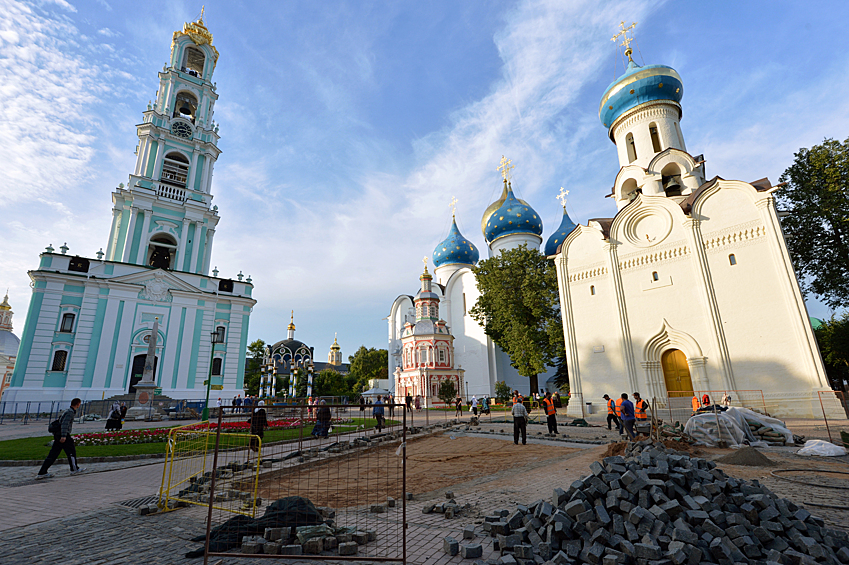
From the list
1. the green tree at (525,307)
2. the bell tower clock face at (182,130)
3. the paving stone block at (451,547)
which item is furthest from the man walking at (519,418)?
the bell tower clock face at (182,130)

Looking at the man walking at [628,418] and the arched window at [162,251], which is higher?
the arched window at [162,251]

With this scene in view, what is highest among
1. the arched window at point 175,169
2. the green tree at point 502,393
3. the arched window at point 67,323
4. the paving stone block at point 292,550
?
the arched window at point 175,169

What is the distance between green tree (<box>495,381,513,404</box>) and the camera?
3457 centimetres

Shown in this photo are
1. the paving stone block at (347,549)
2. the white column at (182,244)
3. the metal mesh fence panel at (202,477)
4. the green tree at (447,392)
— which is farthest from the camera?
the green tree at (447,392)

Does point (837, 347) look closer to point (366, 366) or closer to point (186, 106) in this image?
point (366, 366)

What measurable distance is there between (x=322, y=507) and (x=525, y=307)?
24.7 meters

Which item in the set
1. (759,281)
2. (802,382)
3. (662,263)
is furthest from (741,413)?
(662,263)

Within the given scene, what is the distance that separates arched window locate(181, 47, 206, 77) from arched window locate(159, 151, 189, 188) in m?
8.20

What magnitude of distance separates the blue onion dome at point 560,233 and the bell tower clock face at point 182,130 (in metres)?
32.9

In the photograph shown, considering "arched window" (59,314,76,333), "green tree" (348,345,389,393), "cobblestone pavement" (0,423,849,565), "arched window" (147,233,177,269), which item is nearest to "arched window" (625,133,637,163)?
"cobblestone pavement" (0,423,849,565)

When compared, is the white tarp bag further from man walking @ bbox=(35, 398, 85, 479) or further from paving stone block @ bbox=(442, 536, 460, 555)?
man walking @ bbox=(35, 398, 85, 479)

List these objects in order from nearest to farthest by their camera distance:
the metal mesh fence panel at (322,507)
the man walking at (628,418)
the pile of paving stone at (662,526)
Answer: the pile of paving stone at (662,526) → the metal mesh fence panel at (322,507) → the man walking at (628,418)

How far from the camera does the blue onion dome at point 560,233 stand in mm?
38000

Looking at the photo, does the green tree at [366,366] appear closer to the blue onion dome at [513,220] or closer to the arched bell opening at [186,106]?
the blue onion dome at [513,220]
